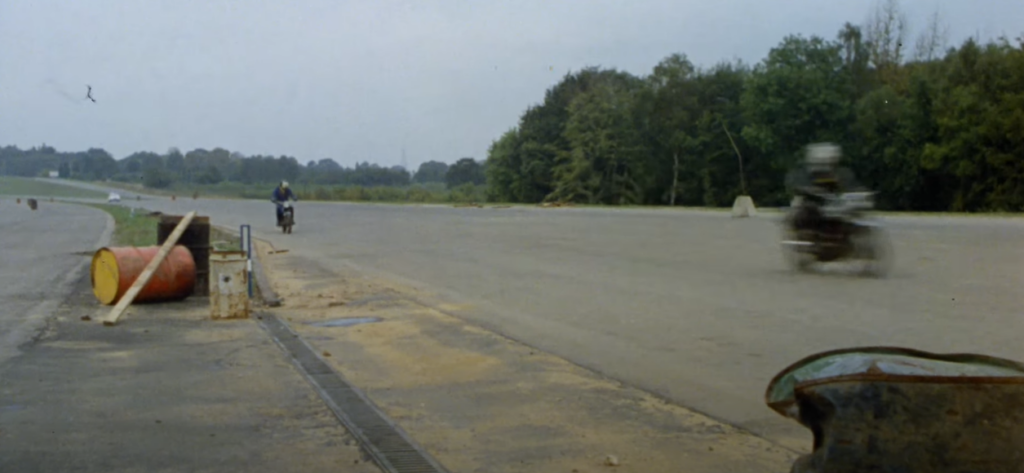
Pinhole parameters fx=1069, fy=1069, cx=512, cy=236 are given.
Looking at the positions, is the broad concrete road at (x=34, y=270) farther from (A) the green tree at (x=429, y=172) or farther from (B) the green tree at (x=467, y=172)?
(B) the green tree at (x=467, y=172)

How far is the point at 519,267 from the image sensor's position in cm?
1852

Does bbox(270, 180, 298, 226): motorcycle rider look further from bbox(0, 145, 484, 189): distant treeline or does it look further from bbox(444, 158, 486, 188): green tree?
bbox(444, 158, 486, 188): green tree

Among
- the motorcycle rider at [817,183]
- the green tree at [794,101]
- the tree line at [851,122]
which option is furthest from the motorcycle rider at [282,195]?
the green tree at [794,101]

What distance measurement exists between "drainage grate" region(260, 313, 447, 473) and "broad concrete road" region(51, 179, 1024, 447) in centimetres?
208

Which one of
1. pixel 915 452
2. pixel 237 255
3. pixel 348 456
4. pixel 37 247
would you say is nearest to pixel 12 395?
pixel 348 456

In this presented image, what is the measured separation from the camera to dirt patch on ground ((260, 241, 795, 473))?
586 cm

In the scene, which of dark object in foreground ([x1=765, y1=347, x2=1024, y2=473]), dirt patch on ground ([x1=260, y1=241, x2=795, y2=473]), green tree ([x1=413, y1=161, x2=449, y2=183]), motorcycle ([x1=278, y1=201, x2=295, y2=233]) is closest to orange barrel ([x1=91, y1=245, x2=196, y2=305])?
dirt patch on ground ([x1=260, y1=241, x2=795, y2=473])

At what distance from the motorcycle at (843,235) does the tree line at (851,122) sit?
443 millimetres

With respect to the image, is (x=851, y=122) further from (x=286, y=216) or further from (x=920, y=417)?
(x=286, y=216)

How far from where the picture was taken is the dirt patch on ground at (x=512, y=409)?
5863 millimetres

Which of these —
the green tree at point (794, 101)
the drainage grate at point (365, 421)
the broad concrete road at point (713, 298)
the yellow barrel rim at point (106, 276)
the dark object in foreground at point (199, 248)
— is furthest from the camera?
the dark object in foreground at point (199, 248)

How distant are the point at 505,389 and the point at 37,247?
2197 cm

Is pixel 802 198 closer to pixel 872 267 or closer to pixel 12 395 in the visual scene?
pixel 872 267

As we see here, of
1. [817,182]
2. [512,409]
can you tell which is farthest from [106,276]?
[817,182]
